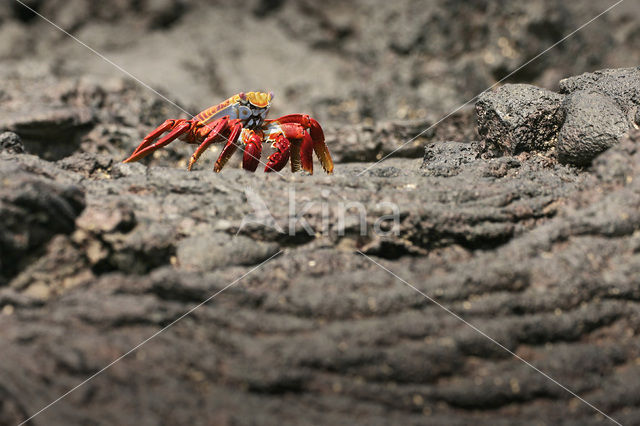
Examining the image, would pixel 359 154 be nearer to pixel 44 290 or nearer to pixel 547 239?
pixel 547 239

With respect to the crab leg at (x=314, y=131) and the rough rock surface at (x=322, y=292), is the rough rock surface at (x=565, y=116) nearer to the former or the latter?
the rough rock surface at (x=322, y=292)

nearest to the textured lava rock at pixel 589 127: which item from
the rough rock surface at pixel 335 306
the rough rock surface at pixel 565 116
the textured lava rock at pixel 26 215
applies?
the rough rock surface at pixel 565 116

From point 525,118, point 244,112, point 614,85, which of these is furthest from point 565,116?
point 244,112

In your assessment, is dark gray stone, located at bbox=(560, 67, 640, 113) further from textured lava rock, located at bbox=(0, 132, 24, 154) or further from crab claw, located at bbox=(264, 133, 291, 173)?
textured lava rock, located at bbox=(0, 132, 24, 154)

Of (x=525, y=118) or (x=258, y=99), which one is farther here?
(x=258, y=99)

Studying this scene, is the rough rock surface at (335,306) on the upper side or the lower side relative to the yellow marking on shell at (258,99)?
lower

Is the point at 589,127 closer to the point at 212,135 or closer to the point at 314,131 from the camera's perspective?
the point at 314,131

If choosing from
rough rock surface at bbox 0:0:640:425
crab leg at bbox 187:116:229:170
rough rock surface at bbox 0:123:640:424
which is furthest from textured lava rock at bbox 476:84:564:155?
crab leg at bbox 187:116:229:170
